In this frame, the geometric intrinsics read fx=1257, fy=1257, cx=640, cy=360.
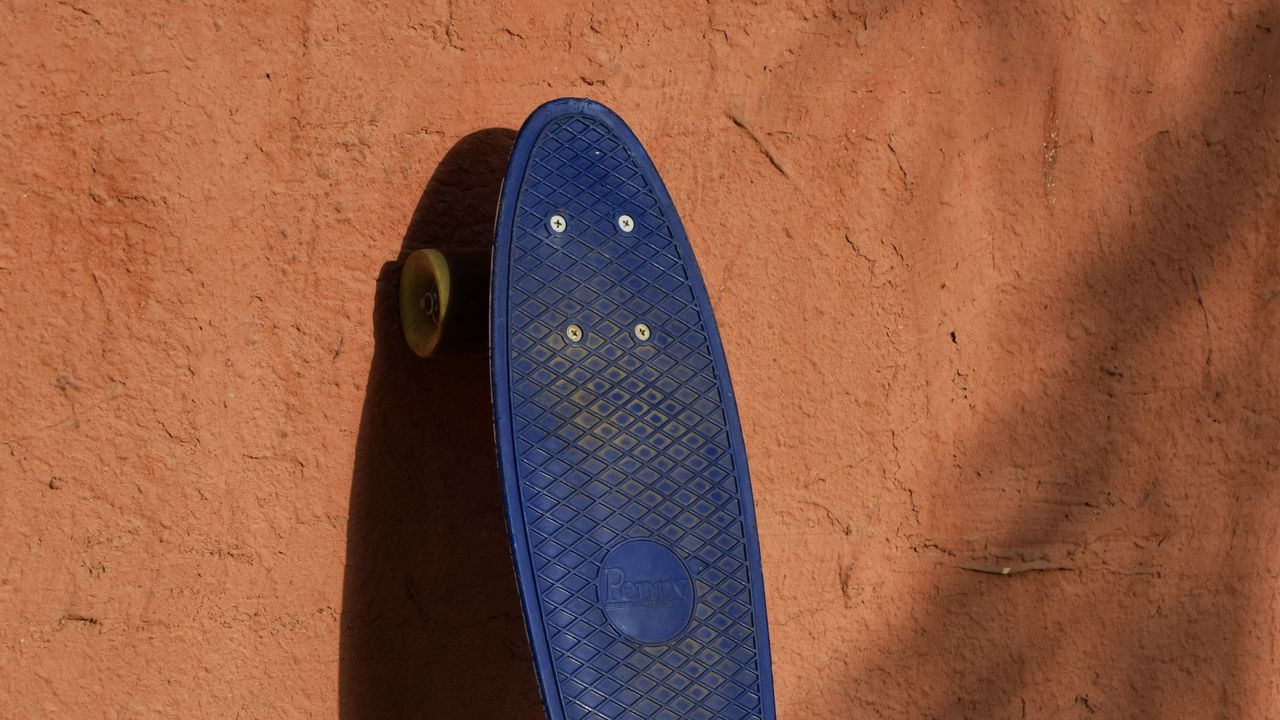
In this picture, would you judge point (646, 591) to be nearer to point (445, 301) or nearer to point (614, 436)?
point (614, 436)

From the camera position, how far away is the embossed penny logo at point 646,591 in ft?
4.63

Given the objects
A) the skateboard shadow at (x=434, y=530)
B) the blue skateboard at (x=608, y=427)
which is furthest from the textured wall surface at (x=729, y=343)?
the blue skateboard at (x=608, y=427)

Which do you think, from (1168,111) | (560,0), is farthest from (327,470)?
(1168,111)

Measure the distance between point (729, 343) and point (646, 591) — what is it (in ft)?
1.33

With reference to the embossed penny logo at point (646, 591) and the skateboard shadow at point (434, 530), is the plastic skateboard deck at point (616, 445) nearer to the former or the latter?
the embossed penny logo at point (646, 591)

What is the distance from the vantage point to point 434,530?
60.2 inches

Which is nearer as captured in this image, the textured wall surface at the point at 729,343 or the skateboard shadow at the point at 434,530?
the textured wall surface at the point at 729,343

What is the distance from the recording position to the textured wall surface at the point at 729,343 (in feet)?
4.48

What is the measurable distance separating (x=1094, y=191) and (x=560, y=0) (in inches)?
34.4

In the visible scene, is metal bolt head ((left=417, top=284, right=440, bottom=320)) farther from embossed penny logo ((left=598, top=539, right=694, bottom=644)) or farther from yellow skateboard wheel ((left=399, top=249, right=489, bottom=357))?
embossed penny logo ((left=598, top=539, right=694, bottom=644))

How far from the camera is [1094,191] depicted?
1911 millimetres

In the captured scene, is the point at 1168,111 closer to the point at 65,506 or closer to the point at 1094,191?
the point at 1094,191

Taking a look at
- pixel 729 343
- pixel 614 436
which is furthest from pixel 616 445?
pixel 729 343

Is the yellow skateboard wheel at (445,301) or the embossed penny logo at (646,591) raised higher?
the yellow skateboard wheel at (445,301)
